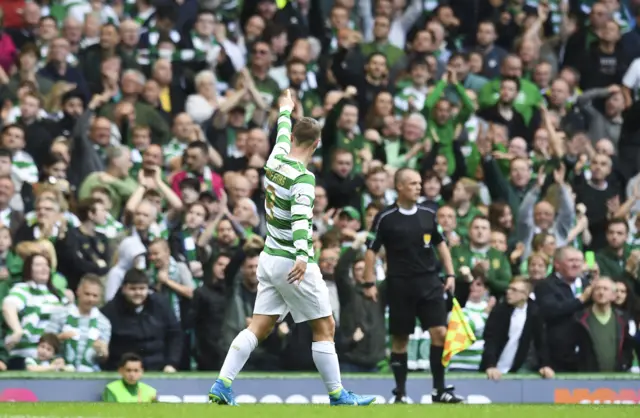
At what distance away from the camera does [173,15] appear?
20.6m

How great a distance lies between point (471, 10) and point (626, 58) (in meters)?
2.30

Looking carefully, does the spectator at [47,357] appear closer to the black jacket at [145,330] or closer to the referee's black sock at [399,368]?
the black jacket at [145,330]

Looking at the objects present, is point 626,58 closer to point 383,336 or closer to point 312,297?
point 383,336

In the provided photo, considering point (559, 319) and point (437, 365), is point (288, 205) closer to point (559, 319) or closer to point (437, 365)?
point (437, 365)

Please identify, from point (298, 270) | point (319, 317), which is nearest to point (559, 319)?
point (319, 317)

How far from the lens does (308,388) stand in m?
15.6

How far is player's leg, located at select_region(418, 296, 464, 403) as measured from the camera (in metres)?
14.3

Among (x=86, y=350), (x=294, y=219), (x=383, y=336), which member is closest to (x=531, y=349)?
(x=383, y=336)

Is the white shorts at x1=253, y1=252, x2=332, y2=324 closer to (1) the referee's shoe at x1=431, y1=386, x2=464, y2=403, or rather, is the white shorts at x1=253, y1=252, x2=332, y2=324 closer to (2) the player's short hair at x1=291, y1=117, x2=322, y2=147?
(2) the player's short hair at x1=291, y1=117, x2=322, y2=147

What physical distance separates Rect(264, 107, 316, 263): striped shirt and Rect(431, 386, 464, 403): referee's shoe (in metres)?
3.10

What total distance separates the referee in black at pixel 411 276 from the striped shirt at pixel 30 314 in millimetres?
3172

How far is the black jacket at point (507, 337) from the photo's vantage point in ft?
53.1

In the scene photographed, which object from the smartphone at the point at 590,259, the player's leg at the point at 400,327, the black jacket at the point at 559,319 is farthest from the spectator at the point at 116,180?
the smartphone at the point at 590,259

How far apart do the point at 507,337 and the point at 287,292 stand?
5191 millimetres
